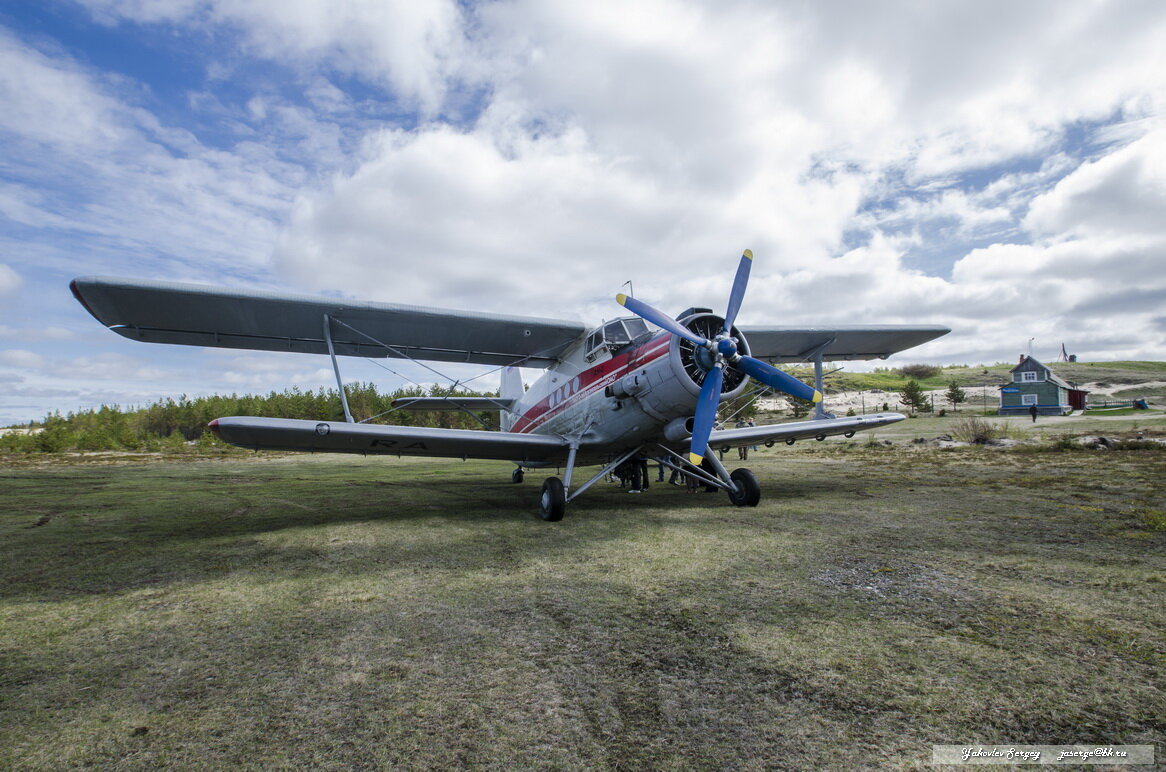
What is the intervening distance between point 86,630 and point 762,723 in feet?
14.2

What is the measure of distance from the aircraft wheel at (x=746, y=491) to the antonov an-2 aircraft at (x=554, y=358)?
19 mm

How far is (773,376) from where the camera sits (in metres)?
7.18

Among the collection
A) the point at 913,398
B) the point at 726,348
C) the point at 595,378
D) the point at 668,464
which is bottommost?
the point at 668,464

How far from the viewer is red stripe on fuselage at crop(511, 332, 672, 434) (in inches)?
301

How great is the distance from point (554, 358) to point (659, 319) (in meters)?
4.36

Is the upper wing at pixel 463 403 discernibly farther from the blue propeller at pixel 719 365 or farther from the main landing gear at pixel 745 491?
the main landing gear at pixel 745 491

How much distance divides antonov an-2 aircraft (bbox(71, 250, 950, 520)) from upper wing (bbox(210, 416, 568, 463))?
1.0 inches

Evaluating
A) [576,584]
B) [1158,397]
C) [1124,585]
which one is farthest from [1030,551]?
[1158,397]

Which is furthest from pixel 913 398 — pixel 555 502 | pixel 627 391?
pixel 555 502

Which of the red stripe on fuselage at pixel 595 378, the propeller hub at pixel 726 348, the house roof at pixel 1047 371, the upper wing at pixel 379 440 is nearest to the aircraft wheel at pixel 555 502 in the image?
the upper wing at pixel 379 440

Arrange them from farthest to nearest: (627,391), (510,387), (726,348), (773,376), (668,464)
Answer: (510,387)
(668,464)
(627,391)
(773,376)
(726,348)

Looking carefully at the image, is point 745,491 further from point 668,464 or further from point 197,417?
point 197,417

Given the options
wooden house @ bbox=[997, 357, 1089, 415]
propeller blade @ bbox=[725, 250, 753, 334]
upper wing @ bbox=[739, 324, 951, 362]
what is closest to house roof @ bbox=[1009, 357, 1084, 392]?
wooden house @ bbox=[997, 357, 1089, 415]

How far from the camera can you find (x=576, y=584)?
4273 mm
